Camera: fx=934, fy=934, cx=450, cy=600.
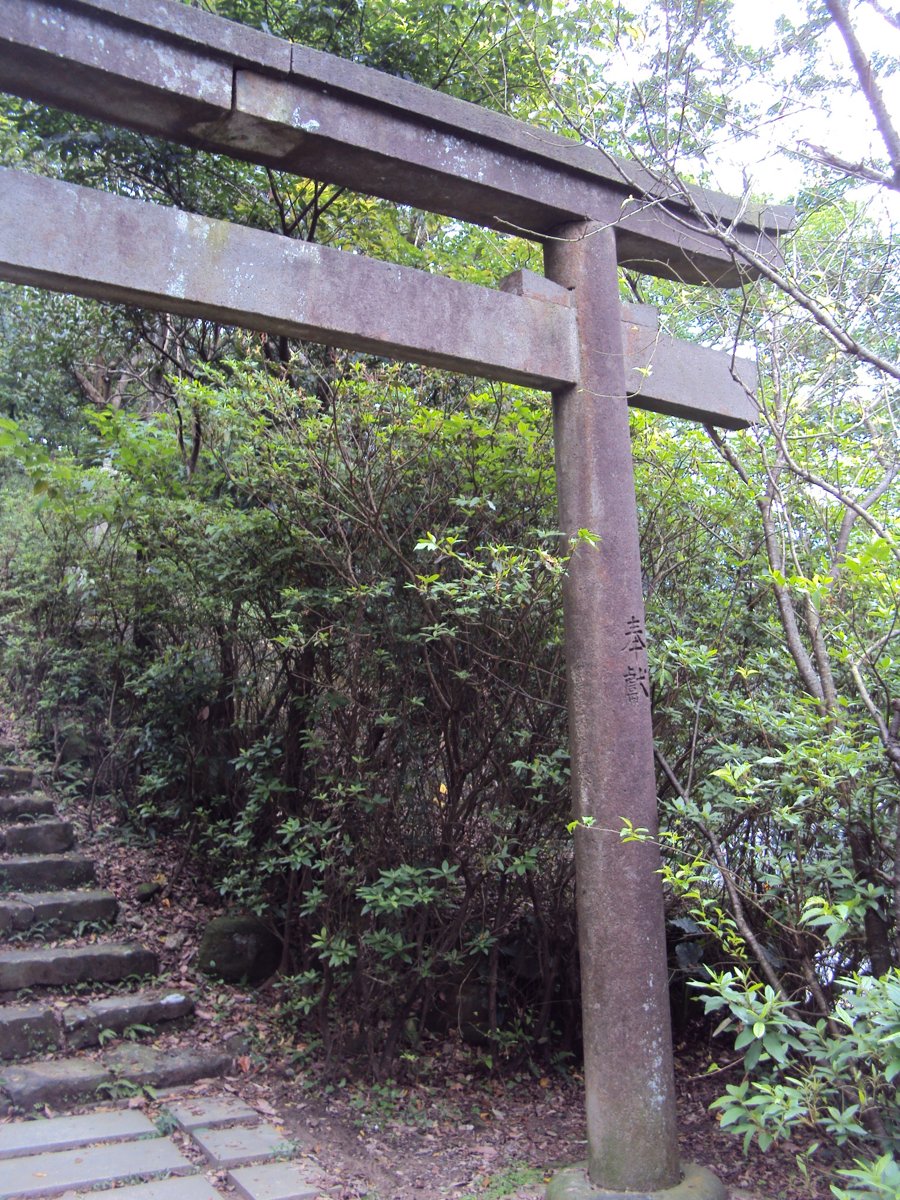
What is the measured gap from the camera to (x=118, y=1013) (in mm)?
4621

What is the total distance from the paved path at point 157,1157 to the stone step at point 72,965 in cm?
100

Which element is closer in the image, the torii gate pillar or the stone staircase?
the torii gate pillar

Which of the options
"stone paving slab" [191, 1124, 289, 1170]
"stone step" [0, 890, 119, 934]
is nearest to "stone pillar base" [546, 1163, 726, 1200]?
"stone paving slab" [191, 1124, 289, 1170]

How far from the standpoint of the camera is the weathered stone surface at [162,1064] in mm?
4242

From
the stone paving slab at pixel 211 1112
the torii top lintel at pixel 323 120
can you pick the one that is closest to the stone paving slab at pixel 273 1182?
the stone paving slab at pixel 211 1112

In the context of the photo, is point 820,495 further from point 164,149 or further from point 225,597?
point 164,149

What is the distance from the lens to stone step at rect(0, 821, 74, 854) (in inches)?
223

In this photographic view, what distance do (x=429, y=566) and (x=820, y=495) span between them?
1.97 metres

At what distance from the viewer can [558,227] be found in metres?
3.86

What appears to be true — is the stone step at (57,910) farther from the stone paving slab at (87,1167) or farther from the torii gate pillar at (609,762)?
the torii gate pillar at (609,762)

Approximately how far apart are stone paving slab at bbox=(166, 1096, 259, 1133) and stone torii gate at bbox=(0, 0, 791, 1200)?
1478mm

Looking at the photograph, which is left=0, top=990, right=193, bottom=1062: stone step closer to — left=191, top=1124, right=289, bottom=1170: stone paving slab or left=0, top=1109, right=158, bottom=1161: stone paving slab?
left=0, top=1109, right=158, bottom=1161: stone paving slab

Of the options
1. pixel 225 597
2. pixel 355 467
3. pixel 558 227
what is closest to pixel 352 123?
pixel 558 227

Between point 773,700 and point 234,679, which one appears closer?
point 773,700
